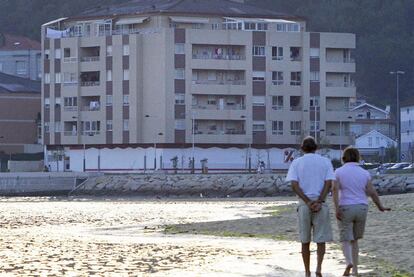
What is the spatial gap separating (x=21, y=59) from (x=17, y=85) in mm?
22071

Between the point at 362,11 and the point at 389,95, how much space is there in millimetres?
15244

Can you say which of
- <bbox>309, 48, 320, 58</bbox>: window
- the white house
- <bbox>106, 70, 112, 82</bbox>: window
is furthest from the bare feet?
the white house

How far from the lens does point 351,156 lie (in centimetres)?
1953

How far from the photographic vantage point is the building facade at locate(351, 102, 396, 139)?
502ft

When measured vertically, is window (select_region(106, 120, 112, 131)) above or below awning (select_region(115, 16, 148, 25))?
below

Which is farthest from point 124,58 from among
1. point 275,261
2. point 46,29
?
point 275,261

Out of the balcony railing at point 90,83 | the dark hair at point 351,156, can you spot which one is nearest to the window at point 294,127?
the balcony railing at point 90,83

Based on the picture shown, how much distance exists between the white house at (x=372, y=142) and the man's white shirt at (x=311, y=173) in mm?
127118

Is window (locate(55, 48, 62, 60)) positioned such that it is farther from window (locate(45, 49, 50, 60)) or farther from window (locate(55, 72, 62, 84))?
window (locate(55, 72, 62, 84))

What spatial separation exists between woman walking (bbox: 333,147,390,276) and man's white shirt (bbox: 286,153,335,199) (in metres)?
0.49

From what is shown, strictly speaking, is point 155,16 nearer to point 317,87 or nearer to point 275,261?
point 317,87

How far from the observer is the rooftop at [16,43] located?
15475 cm

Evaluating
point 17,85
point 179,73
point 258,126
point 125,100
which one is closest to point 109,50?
point 125,100

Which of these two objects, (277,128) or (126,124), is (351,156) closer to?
Result: (126,124)
